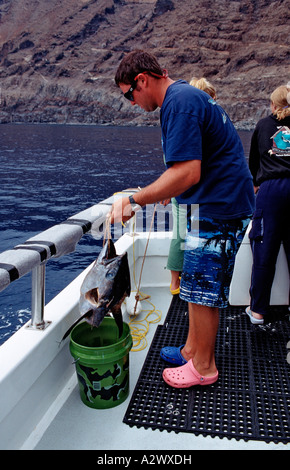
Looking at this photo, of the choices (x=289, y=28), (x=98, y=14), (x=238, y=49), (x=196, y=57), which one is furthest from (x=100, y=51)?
(x=289, y=28)

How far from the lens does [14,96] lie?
150 meters

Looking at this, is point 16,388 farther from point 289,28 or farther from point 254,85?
point 289,28

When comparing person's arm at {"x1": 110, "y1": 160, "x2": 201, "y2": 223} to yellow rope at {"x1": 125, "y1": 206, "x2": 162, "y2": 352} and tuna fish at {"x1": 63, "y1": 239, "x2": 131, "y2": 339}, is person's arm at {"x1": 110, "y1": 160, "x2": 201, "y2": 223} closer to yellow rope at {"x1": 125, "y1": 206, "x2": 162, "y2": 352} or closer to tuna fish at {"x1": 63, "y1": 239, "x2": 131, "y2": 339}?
tuna fish at {"x1": 63, "y1": 239, "x2": 131, "y2": 339}

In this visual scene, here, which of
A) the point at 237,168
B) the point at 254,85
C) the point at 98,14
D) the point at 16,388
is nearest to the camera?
the point at 16,388

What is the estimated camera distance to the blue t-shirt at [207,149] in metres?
2.01

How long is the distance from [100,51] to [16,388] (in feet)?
617

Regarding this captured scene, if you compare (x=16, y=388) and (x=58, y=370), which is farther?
(x=58, y=370)

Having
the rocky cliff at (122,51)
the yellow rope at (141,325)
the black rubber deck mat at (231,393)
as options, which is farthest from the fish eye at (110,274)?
the rocky cliff at (122,51)

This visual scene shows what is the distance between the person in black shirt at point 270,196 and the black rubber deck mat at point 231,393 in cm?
36

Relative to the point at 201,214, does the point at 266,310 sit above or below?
below

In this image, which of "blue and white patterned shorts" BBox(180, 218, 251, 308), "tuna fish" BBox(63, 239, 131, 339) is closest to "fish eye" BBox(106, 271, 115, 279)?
→ "tuna fish" BBox(63, 239, 131, 339)

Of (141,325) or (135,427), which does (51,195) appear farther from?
(135,427)

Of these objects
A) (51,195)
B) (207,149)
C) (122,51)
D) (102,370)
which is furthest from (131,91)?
(122,51)

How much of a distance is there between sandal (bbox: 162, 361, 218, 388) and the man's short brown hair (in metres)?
1.79
